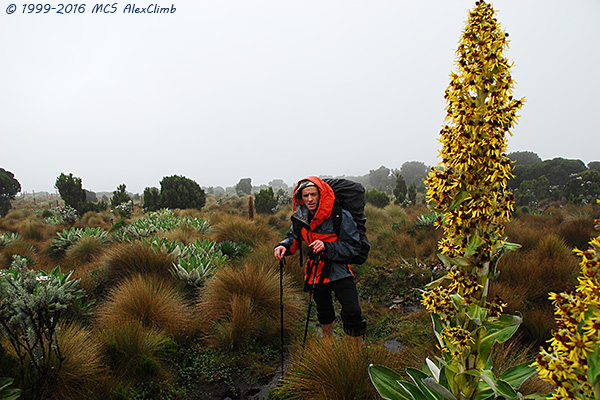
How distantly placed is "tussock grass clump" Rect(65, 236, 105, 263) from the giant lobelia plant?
806cm

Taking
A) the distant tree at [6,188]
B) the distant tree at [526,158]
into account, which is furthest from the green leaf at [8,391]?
the distant tree at [526,158]

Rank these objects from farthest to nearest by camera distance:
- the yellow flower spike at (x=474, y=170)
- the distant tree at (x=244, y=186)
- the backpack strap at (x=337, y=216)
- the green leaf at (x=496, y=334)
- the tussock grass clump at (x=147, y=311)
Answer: the distant tree at (x=244, y=186), the tussock grass clump at (x=147, y=311), the backpack strap at (x=337, y=216), the green leaf at (x=496, y=334), the yellow flower spike at (x=474, y=170)

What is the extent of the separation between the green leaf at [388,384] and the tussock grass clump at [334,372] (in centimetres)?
66

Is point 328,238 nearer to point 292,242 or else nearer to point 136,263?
point 292,242

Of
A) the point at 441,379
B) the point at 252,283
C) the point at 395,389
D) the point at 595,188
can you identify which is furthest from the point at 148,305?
the point at 595,188

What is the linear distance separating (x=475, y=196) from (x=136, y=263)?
5966 mm

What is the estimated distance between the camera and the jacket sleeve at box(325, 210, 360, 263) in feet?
9.90

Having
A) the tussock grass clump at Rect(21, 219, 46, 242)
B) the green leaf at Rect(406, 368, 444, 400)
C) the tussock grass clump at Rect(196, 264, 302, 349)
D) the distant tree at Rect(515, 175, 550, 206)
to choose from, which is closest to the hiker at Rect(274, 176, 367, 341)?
the tussock grass clump at Rect(196, 264, 302, 349)

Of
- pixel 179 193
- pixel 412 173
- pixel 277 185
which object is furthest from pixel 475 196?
pixel 277 185

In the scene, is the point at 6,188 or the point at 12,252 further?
the point at 6,188

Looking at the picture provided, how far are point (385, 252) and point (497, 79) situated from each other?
739cm

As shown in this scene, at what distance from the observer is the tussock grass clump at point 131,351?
9.70 feet

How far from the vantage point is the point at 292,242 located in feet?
11.3

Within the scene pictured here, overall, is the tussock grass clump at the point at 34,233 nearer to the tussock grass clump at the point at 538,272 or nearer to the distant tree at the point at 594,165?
the tussock grass clump at the point at 538,272
